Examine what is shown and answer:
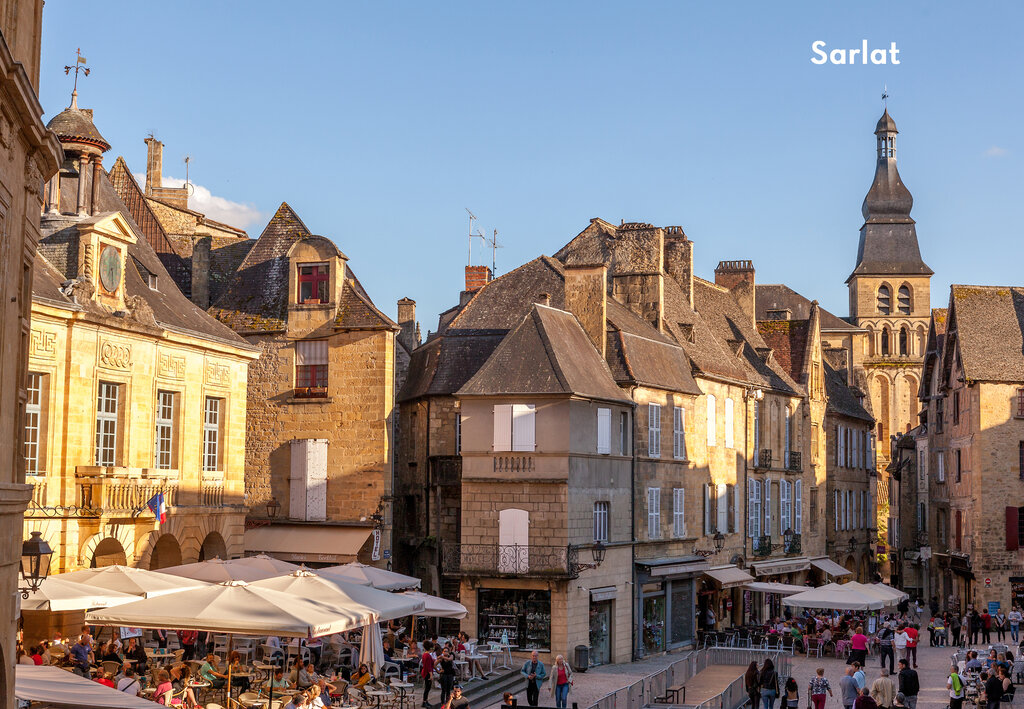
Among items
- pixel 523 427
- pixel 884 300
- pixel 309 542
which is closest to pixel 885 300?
pixel 884 300

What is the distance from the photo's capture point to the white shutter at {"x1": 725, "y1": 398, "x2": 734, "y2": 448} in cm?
3800

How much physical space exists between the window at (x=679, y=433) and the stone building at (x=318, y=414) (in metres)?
7.83

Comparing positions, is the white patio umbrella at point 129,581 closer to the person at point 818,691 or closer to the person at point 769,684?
the person at point 769,684

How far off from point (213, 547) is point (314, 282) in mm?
7923

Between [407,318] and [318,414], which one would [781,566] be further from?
[318,414]

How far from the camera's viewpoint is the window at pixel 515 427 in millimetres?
29078

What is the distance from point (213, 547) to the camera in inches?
1054

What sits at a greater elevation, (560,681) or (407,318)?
(407,318)

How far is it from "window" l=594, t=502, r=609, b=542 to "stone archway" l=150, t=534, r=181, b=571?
385 inches

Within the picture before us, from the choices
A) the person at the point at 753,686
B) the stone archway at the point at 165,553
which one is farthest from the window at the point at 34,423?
the person at the point at 753,686

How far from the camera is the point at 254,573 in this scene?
21.2m

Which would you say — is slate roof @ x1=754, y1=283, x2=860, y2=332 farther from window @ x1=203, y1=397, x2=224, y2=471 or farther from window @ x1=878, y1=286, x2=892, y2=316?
window @ x1=203, y1=397, x2=224, y2=471

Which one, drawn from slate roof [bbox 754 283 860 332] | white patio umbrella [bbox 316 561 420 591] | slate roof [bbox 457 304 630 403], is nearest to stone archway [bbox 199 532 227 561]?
white patio umbrella [bbox 316 561 420 591]

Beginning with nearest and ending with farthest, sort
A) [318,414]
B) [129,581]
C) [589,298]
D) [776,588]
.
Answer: [129,581]
[318,414]
[589,298]
[776,588]
